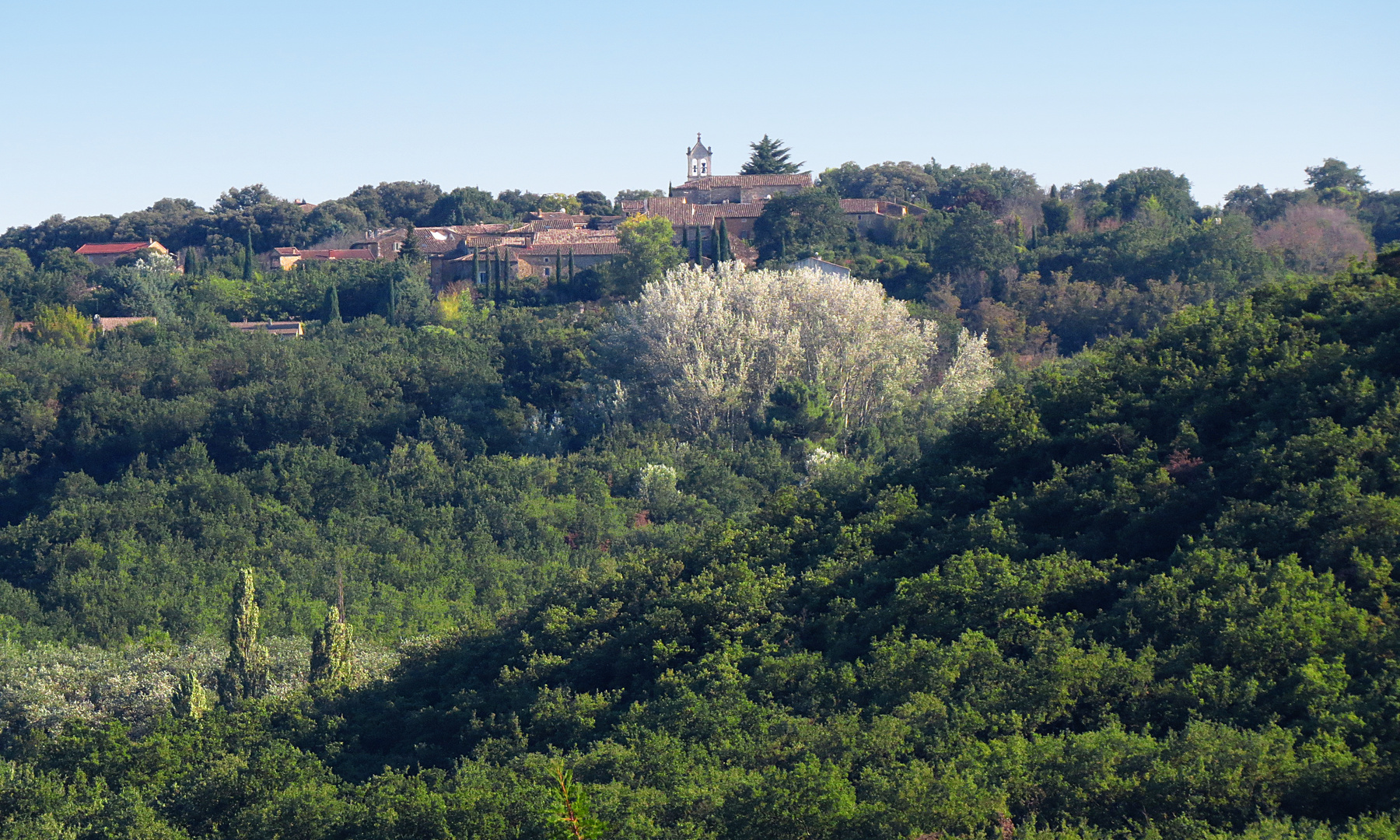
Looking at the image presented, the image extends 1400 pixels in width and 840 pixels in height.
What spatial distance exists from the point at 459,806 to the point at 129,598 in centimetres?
2234

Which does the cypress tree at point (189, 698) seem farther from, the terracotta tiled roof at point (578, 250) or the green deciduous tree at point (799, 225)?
A: the green deciduous tree at point (799, 225)

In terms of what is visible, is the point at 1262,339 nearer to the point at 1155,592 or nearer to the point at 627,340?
the point at 1155,592

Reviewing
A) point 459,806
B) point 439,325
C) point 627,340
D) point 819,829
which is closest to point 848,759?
point 819,829

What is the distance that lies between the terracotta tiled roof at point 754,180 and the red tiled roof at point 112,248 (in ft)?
92.6

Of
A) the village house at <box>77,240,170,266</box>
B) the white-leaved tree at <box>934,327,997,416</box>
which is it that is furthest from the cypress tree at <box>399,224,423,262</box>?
the white-leaved tree at <box>934,327,997,416</box>

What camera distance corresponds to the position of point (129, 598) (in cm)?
3609

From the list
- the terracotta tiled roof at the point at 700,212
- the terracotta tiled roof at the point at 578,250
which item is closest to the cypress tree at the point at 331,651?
the terracotta tiled roof at the point at 578,250

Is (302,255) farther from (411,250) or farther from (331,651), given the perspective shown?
(331,651)

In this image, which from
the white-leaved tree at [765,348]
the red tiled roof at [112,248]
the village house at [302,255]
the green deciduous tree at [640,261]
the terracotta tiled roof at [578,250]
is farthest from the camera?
the red tiled roof at [112,248]

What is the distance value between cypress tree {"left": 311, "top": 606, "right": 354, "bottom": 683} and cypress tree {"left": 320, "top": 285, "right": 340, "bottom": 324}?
33.0 meters

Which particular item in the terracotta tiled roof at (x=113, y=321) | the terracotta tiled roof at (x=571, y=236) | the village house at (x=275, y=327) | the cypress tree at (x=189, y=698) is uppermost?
the terracotta tiled roof at (x=571, y=236)

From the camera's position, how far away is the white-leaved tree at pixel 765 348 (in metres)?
44.5

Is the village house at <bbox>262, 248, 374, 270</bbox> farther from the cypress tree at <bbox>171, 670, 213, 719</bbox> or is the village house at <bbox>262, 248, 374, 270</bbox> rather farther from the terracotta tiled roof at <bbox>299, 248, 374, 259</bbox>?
the cypress tree at <bbox>171, 670, 213, 719</bbox>

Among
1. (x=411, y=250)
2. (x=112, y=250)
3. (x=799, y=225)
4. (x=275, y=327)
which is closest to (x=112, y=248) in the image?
(x=112, y=250)
